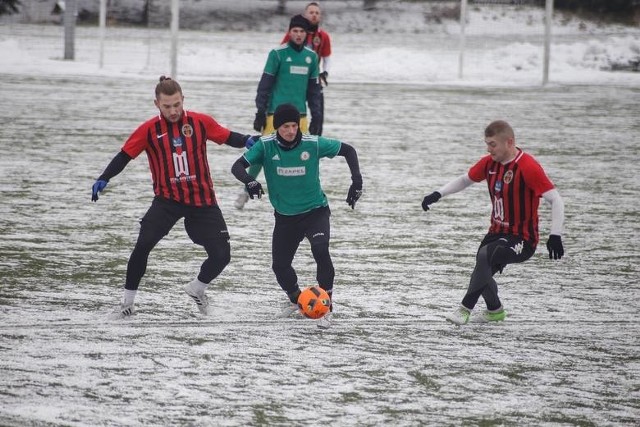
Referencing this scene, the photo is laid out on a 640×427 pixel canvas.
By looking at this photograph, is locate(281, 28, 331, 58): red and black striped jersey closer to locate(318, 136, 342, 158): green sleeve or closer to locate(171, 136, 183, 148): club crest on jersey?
locate(318, 136, 342, 158): green sleeve

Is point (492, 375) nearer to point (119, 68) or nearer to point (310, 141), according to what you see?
point (310, 141)

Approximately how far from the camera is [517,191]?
718cm

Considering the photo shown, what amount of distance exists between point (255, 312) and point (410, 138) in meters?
9.83

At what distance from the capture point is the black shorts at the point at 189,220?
24.4 feet

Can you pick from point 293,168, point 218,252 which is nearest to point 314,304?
point 218,252

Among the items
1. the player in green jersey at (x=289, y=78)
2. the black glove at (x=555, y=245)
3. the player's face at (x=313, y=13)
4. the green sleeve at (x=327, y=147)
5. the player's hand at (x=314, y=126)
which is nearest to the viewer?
the black glove at (x=555, y=245)

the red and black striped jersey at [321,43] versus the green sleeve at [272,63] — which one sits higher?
the red and black striped jersey at [321,43]

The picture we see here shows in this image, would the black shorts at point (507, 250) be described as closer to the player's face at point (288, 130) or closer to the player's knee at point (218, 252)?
the player's face at point (288, 130)

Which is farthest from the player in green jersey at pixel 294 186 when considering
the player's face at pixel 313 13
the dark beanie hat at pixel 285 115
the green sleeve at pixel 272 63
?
the player's face at pixel 313 13

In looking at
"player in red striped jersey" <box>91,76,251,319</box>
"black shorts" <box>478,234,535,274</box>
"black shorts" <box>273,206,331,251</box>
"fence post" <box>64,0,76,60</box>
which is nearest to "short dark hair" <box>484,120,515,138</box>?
"black shorts" <box>478,234,535,274</box>

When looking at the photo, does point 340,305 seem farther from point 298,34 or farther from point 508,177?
point 298,34

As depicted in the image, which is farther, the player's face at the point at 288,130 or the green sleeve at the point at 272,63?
the green sleeve at the point at 272,63

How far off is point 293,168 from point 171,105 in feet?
2.72

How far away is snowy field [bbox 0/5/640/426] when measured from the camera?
5.73 metres
